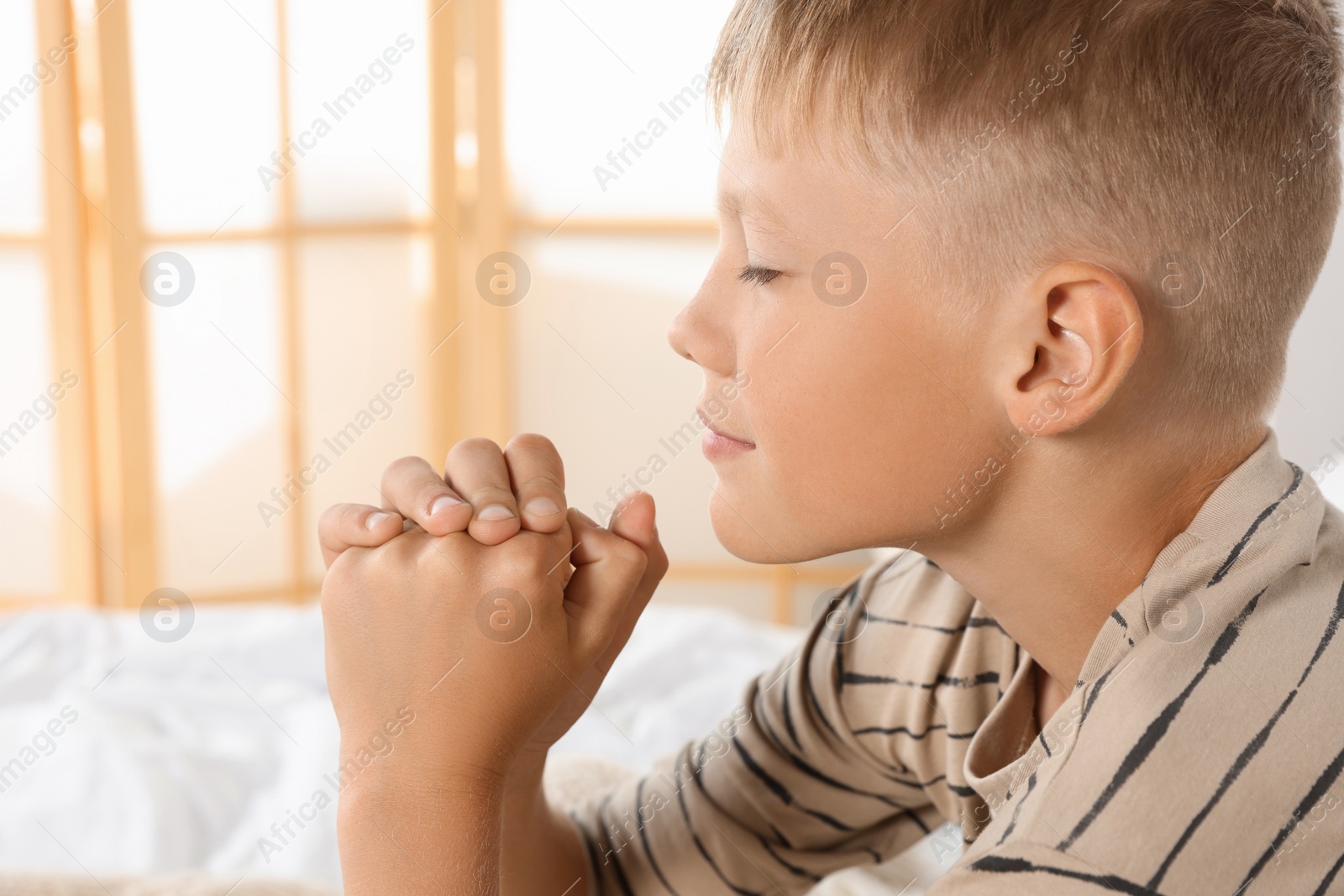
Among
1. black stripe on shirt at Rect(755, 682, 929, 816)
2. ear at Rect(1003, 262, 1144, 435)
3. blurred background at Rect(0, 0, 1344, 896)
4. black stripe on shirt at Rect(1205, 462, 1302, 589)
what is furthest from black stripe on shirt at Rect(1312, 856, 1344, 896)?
blurred background at Rect(0, 0, 1344, 896)

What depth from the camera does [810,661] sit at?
844 millimetres

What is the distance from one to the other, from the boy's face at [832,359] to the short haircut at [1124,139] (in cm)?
2

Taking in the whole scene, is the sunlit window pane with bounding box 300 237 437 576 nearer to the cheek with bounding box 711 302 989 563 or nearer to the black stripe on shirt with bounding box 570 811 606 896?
the black stripe on shirt with bounding box 570 811 606 896

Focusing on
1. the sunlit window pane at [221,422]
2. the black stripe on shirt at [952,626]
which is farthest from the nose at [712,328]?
the sunlit window pane at [221,422]

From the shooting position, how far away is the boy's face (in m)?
0.65

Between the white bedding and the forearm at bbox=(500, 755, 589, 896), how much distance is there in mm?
226

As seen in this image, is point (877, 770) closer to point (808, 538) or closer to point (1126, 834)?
point (808, 538)

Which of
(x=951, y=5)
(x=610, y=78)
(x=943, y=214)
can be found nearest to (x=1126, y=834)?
(x=943, y=214)

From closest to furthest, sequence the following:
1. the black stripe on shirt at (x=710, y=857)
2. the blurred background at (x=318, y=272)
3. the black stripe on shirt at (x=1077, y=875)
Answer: the black stripe on shirt at (x=1077, y=875) → the black stripe on shirt at (x=710, y=857) → the blurred background at (x=318, y=272)

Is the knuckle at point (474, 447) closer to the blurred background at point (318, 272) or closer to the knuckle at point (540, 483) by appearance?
the knuckle at point (540, 483)

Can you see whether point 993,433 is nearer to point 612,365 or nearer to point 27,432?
point 612,365

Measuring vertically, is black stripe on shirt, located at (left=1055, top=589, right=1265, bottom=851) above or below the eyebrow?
below

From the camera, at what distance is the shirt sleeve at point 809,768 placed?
0.80 m

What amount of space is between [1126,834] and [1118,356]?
0.80 feet
